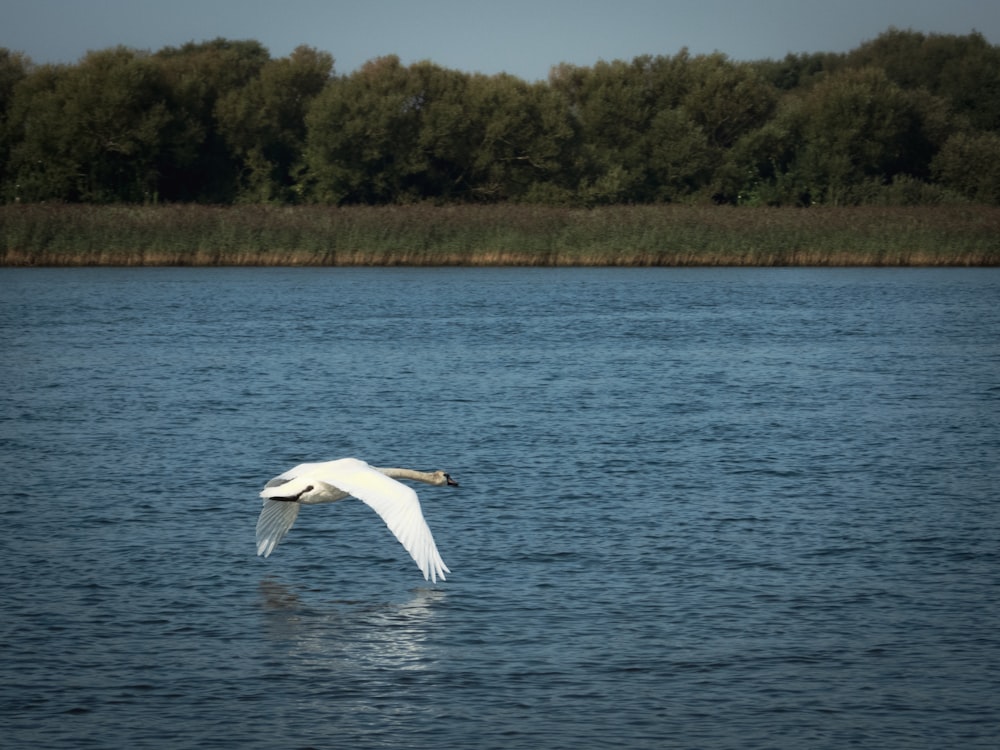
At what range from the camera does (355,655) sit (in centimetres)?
979

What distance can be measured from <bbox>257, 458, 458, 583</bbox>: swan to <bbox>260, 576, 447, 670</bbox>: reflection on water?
0.32 metres

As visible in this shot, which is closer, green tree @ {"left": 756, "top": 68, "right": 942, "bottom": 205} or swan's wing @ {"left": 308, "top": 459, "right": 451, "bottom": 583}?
swan's wing @ {"left": 308, "top": 459, "right": 451, "bottom": 583}

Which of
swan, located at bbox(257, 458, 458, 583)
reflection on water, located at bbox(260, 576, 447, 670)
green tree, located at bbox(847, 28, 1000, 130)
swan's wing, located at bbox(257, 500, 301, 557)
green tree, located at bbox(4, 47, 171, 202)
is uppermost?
green tree, located at bbox(847, 28, 1000, 130)

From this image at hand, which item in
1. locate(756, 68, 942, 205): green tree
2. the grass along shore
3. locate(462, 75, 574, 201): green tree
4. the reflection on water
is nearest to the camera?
the reflection on water

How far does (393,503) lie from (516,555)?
6.44 feet

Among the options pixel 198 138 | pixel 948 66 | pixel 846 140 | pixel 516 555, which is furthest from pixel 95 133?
pixel 516 555

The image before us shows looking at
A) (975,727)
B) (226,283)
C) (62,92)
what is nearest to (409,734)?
(975,727)

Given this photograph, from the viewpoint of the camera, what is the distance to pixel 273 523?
1177 cm

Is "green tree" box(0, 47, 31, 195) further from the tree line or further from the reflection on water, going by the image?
the reflection on water

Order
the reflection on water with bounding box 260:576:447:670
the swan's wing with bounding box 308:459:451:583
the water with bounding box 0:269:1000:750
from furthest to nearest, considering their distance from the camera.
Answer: the swan's wing with bounding box 308:459:451:583 < the reflection on water with bounding box 260:576:447:670 < the water with bounding box 0:269:1000:750

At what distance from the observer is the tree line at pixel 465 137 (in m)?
59.8

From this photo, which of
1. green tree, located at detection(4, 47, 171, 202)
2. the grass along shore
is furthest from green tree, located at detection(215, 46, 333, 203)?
the grass along shore

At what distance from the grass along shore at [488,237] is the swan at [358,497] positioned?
3516 cm

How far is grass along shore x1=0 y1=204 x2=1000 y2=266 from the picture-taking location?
46.1 metres
